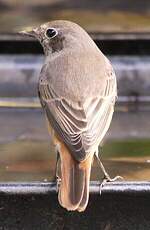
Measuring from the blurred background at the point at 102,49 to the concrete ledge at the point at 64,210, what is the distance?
1.45 meters

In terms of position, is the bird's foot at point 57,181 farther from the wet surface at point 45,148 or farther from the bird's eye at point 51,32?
the bird's eye at point 51,32

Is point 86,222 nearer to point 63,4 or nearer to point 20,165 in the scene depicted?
point 20,165

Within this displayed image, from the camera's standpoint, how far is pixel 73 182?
4879 millimetres

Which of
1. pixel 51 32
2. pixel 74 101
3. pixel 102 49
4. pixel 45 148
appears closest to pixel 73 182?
pixel 74 101

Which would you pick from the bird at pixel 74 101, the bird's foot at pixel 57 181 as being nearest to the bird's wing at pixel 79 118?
the bird at pixel 74 101

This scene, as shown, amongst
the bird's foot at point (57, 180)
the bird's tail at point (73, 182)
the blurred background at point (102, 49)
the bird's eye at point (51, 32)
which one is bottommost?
the blurred background at point (102, 49)

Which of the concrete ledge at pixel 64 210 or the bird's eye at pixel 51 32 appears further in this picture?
the bird's eye at pixel 51 32

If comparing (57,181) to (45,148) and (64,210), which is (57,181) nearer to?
(64,210)

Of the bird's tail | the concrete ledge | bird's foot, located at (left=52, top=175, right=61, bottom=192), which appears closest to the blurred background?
bird's foot, located at (left=52, top=175, right=61, bottom=192)

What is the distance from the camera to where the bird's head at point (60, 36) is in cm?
627

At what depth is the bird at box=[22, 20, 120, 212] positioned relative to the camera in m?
4.91

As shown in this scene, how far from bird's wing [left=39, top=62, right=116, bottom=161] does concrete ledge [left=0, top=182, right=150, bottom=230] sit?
0.35 m

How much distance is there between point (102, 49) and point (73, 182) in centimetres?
426

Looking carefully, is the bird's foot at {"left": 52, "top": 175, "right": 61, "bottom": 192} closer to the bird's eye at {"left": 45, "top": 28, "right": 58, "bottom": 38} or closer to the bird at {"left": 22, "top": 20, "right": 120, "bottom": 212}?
the bird at {"left": 22, "top": 20, "right": 120, "bottom": 212}
